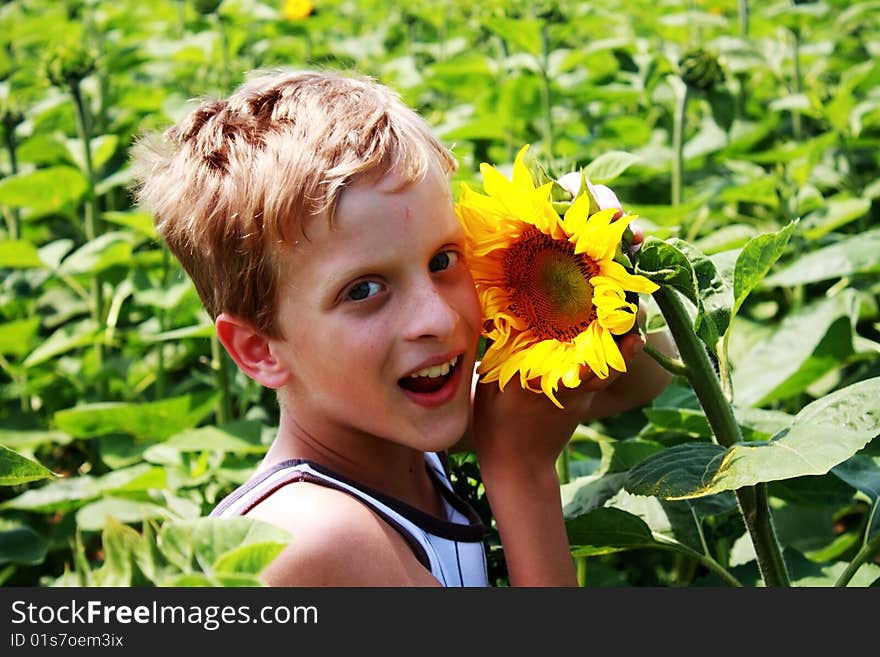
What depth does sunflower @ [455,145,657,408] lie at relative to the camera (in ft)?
3.14

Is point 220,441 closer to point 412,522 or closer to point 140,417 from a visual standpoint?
point 140,417

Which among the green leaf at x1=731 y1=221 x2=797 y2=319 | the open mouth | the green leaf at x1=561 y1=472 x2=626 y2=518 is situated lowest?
the green leaf at x1=561 y1=472 x2=626 y2=518

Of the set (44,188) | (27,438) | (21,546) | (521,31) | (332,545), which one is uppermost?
(521,31)

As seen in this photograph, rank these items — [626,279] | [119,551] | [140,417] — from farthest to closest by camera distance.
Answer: [140,417], [626,279], [119,551]

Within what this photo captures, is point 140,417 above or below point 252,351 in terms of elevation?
below

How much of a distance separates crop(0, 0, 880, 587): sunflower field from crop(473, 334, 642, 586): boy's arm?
3.0 inches

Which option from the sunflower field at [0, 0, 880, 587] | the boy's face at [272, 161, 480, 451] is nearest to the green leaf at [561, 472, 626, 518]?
the sunflower field at [0, 0, 880, 587]

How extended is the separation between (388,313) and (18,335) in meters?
1.44

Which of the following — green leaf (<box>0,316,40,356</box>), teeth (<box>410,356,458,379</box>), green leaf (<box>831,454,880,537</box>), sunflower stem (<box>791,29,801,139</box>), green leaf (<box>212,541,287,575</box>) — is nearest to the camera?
green leaf (<box>212,541,287,575</box>)

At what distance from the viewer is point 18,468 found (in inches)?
33.5

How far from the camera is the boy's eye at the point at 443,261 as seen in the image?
108cm

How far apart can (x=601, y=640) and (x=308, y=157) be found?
0.47m

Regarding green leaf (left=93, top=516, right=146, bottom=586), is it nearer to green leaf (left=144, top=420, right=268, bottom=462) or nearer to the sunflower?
the sunflower

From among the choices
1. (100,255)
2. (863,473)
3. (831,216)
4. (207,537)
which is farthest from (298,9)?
(207,537)
